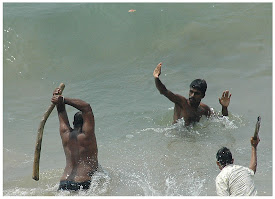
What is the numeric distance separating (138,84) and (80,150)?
4281 millimetres

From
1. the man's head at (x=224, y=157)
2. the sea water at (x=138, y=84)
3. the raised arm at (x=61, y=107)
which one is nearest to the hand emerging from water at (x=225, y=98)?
the sea water at (x=138, y=84)

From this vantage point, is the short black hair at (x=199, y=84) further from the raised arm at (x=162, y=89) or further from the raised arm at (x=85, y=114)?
the raised arm at (x=85, y=114)

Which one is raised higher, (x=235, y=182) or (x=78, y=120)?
(x=78, y=120)

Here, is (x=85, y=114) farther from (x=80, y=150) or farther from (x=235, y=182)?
(x=235, y=182)

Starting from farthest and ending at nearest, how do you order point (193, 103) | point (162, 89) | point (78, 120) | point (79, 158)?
point (193, 103), point (162, 89), point (78, 120), point (79, 158)

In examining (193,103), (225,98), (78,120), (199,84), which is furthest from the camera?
(193,103)

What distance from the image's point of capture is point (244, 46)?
38.2 feet

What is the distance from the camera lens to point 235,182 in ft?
15.6

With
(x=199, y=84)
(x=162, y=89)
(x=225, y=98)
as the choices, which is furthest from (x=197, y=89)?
(x=162, y=89)

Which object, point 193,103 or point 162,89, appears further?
point 193,103

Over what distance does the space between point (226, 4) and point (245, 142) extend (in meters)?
6.15

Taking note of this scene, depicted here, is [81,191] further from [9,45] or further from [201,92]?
[9,45]

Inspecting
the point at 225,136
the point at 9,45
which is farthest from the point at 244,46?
the point at 9,45

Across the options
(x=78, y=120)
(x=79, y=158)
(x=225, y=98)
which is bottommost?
(x=79, y=158)
